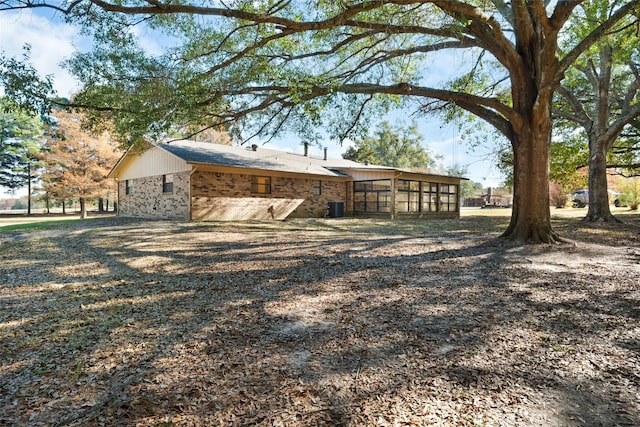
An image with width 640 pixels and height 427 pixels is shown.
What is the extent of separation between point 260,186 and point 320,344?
14.9m

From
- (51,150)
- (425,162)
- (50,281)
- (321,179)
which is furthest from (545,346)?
(425,162)

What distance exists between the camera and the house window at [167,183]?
16.3 metres

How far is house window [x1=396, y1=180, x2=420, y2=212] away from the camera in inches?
839

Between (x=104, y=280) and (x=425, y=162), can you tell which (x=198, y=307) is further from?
(x=425, y=162)

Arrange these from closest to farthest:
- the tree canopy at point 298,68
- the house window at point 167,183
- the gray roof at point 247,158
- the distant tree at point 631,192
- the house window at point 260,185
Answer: the tree canopy at point 298,68 < the gray roof at point 247,158 < the house window at point 167,183 < the house window at point 260,185 < the distant tree at point 631,192

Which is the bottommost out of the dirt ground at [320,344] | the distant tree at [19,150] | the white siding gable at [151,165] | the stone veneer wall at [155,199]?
the dirt ground at [320,344]

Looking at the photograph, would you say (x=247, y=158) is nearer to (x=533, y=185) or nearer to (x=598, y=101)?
(x=533, y=185)

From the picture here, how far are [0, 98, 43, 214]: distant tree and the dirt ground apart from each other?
32.3 m

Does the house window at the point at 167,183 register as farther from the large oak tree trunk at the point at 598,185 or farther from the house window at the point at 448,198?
the large oak tree trunk at the point at 598,185

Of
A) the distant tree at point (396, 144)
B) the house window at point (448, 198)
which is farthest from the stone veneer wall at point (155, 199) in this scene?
the distant tree at point (396, 144)

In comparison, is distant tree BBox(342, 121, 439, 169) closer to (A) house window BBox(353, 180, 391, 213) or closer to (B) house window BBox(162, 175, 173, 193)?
(A) house window BBox(353, 180, 391, 213)

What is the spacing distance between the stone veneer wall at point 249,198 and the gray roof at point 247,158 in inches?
23.1

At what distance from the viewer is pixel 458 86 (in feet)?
35.9

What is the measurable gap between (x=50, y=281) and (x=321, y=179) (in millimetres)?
15753
